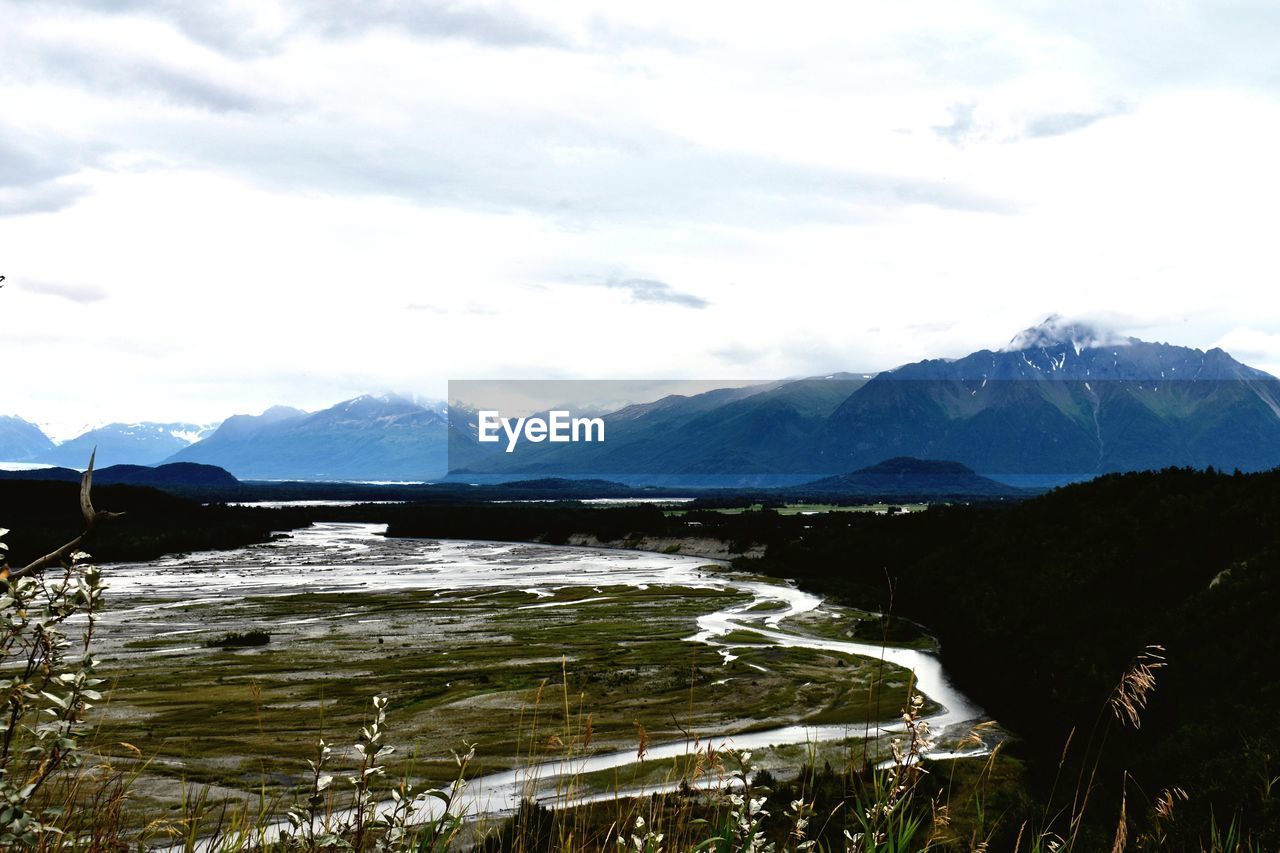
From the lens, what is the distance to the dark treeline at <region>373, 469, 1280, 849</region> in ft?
84.0

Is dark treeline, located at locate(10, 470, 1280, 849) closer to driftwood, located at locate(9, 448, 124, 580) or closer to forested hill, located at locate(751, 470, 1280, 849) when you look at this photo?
forested hill, located at locate(751, 470, 1280, 849)

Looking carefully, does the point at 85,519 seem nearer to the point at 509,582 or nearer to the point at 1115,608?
the point at 1115,608

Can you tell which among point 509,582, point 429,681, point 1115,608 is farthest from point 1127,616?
point 509,582

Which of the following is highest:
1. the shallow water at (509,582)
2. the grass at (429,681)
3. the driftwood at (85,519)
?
the driftwood at (85,519)

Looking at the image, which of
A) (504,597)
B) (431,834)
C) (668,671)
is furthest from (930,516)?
(431,834)

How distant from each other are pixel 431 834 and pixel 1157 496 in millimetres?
57629

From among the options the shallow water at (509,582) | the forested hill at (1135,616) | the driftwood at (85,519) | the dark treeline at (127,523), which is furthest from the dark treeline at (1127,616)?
the dark treeline at (127,523)

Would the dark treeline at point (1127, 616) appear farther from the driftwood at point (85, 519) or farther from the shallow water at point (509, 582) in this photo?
the driftwood at point (85, 519)

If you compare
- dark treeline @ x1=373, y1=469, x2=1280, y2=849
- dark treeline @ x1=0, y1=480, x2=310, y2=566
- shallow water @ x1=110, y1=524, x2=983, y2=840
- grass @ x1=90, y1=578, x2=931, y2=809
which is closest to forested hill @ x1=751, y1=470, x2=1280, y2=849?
dark treeline @ x1=373, y1=469, x2=1280, y2=849

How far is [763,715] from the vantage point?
3466cm

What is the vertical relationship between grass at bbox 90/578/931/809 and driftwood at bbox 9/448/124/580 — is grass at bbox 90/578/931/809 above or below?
below

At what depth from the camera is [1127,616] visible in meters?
41.1

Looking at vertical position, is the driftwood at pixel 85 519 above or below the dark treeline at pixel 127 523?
above

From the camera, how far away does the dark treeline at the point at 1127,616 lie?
84.0 ft
